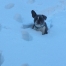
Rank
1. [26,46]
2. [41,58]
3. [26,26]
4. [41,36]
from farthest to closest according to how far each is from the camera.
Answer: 1. [26,26]
2. [41,36]
3. [26,46]
4. [41,58]

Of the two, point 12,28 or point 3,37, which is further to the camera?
point 12,28

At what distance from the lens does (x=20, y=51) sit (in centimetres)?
275

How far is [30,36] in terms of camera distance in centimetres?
306

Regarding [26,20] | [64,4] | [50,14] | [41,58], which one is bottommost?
[41,58]

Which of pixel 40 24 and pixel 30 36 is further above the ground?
pixel 40 24

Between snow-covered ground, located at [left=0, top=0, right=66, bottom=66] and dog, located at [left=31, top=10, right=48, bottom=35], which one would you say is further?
dog, located at [left=31, top=10, right=48, bottom=35]

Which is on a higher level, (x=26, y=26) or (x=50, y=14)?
(x=50, y=14)

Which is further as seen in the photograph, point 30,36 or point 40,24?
point 40,24

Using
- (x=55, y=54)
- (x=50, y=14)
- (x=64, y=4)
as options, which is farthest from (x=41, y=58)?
(x=64, y=4)

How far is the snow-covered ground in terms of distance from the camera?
2638 millimetres

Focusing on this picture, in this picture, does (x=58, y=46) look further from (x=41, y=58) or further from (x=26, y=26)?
(x=26, y=26)

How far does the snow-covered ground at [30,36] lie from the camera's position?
264 cm

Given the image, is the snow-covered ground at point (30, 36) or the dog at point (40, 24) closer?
the snow-covered ground at point (30, 36)

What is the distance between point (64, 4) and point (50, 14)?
0.35 metres
